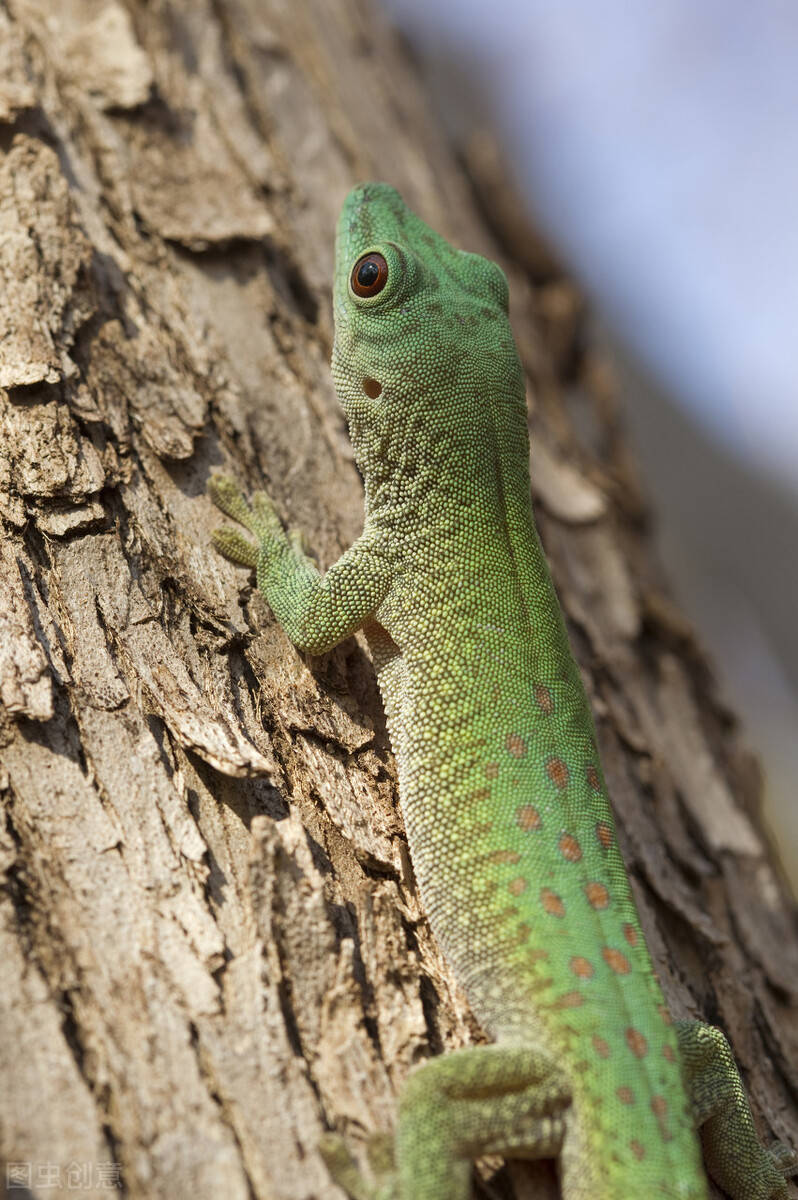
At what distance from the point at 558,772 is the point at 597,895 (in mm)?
516

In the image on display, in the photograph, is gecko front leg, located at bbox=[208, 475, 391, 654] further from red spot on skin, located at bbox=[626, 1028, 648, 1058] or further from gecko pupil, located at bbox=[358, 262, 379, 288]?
red spot on skin, located at bbox=[626, 1028, 648, 1058]

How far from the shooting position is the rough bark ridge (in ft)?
10.0

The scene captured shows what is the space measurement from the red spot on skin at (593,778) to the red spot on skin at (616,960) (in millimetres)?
717

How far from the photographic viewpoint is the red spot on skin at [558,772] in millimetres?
3744

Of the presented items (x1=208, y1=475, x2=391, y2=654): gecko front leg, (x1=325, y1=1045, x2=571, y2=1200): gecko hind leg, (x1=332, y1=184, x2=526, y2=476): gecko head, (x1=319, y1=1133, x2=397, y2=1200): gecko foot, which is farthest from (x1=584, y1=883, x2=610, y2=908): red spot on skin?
(x1=332, y1=184, x2=526, y2=476): gecko head

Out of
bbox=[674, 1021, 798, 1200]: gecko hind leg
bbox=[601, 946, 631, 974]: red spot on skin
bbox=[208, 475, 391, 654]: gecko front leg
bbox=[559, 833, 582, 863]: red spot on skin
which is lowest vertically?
bbox=[674, 1021, 798, 1200]: gecko hind leg

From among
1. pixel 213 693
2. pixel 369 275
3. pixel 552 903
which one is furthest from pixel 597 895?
pixel 369 275

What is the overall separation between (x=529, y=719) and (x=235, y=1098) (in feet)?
5.91

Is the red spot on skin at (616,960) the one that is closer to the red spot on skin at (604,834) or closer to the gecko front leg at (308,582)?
the red spot on skin at (604,834)

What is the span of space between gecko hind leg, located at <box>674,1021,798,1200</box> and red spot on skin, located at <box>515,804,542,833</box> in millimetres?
945

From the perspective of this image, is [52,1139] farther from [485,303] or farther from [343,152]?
[343,152]

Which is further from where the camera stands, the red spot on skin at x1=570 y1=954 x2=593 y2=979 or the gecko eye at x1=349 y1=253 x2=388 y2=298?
the gecko eye at x1=349 y1=253 x2=388 y2=298

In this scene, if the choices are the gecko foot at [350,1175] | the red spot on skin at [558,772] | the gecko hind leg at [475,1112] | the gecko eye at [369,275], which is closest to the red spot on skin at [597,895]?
the red spot on skin at [558,772]

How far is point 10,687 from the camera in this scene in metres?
3.56
